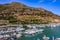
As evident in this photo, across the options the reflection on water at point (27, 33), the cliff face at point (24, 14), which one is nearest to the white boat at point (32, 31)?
the reflection on water at point (27, 33)

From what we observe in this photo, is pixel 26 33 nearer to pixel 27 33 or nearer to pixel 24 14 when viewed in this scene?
pixel 27 33

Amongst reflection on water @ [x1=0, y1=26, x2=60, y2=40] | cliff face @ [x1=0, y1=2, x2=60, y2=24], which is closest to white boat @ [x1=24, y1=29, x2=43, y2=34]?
reflection on water @ [x1=0, y1=26, x2=60, y2=40]

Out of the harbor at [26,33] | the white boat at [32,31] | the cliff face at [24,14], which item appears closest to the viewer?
the harbor at [26,33]

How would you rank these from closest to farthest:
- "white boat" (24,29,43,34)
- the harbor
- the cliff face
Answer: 1. the harbor
2. the cliff face
3. "white boat" (24,29,43,34)

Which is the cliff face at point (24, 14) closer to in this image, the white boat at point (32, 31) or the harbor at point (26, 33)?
the harbor at point (26, 33)

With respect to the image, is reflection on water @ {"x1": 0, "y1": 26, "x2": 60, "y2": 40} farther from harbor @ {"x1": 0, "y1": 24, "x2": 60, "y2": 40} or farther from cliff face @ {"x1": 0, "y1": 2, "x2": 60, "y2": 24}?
cliff face @ {"x1": 0, "y1": 2, "x2": 60, "y2": 24}

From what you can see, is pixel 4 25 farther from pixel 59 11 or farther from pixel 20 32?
Answer: pixel 59 11

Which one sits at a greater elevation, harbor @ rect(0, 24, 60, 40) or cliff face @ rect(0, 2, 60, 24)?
cliff face @ rect(0, 2, 60, 24)

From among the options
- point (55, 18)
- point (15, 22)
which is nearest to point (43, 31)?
point (55, 18)
